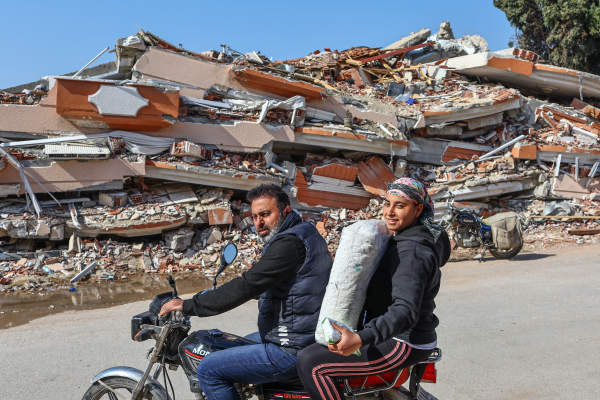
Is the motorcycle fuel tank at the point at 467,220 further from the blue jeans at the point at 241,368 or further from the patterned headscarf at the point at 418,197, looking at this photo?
the blue jeans at the point at 241,368

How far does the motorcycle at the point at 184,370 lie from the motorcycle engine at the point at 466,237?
22.4ft

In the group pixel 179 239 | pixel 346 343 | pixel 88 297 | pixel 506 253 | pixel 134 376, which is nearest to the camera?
pixel 346 343

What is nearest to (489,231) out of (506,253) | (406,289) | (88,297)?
(506,253)

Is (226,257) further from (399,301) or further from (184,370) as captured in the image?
(399,301)

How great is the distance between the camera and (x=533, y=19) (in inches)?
885

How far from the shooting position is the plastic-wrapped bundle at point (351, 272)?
2.23m

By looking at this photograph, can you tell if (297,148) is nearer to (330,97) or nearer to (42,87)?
(330,97)

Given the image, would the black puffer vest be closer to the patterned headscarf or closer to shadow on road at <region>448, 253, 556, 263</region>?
the patterned headscarf

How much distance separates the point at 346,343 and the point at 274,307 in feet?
2.25

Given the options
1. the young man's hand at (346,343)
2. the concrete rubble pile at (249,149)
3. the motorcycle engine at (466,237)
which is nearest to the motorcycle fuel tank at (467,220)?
the motorcycle engine at (466,237)

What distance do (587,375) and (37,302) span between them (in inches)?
273

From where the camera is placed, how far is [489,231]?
909 centimetres

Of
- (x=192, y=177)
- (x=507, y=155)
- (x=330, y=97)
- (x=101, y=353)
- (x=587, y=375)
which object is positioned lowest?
(x=101, y=353)

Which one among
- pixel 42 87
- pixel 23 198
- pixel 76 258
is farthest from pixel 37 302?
pixel 42 87
